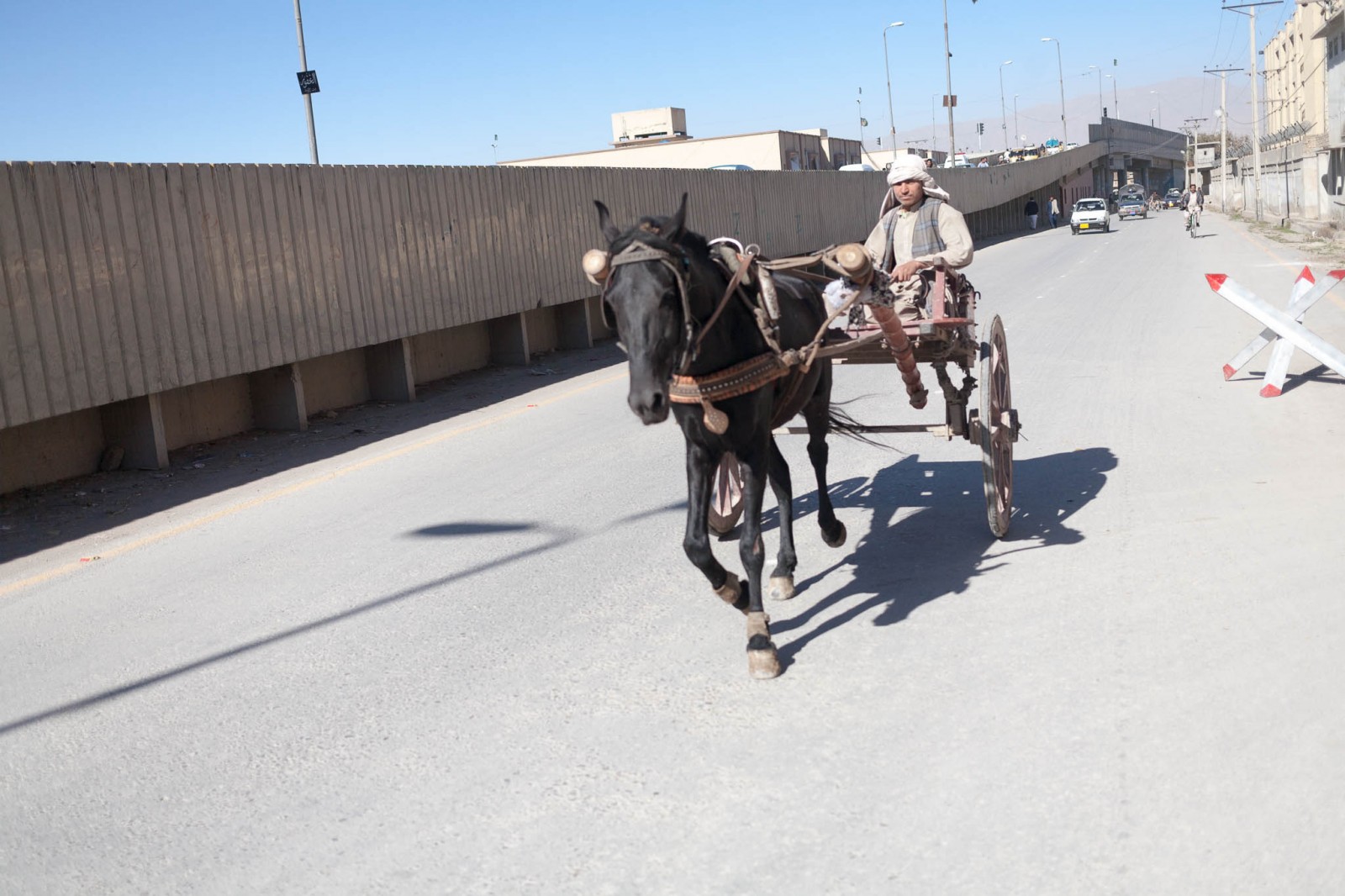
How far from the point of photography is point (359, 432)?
1311 centimetres

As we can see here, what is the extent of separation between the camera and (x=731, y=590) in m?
5.44

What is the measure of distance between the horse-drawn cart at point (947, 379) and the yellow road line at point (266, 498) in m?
4.19

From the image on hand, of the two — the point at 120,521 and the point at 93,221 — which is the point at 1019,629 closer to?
the point at 120,521

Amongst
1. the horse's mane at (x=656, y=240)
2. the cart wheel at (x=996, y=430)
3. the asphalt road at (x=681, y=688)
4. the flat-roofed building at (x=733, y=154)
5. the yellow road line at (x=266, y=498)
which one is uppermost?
the flat-roofed building at (x=733, y=154)

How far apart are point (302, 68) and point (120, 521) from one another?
16409 millimetres

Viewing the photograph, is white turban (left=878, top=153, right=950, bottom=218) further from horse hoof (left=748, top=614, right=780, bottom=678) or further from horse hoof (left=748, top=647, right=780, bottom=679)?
horse hoof (left=748, top=647, right=780, bottom=679)

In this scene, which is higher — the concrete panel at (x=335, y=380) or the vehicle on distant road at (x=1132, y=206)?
the vehicle on distant road at (x=1132, y=206)

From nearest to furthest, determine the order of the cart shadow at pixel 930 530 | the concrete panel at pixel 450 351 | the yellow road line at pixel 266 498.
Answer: the cart shadow at pixel 930 530
the yellow road line at pixel 266 498
the concrete panel at pixel 450 351

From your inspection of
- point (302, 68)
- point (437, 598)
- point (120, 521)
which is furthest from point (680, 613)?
point (302, 68)

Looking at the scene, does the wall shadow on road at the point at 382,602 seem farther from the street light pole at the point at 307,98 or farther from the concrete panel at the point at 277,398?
the street light pole at the point at 307,98

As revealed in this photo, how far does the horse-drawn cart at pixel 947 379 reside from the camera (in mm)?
6781

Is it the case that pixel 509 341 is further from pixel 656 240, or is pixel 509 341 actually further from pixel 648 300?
pixel 648 300

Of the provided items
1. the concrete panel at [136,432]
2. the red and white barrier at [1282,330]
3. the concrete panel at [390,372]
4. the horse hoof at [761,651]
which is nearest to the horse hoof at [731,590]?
the horse hoof at [761,651]

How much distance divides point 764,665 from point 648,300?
1697mm
